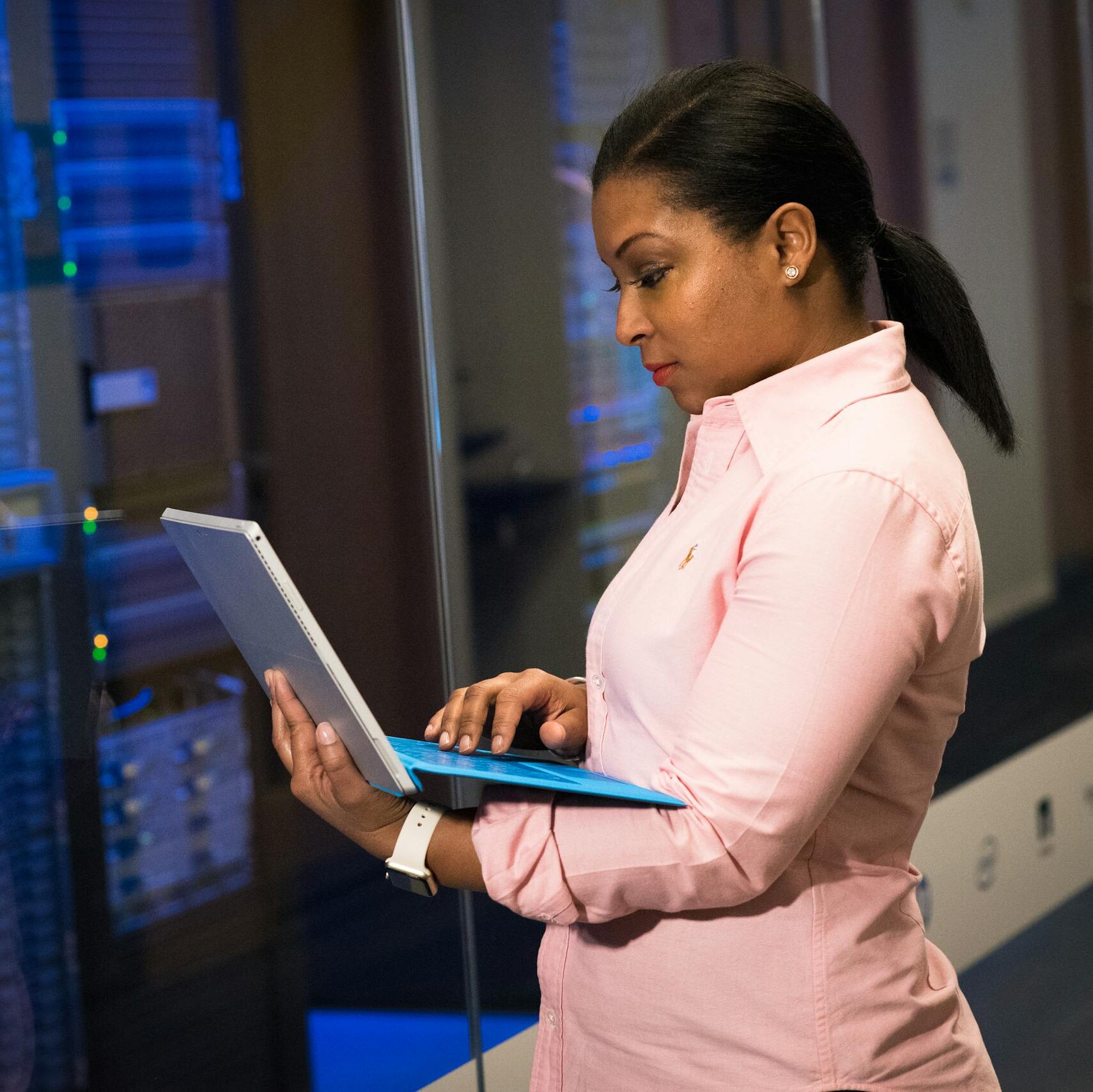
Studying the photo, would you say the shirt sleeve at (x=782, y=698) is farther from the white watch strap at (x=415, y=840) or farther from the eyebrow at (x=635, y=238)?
the eyebrow at (x=635, y=238)

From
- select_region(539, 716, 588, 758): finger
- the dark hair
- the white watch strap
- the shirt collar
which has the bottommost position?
the white watch strap

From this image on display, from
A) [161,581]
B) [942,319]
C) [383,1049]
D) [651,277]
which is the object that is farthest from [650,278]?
[383,1049]

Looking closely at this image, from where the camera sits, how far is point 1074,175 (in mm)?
4266

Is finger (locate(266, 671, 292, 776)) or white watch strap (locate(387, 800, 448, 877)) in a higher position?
finger (locate(266, 671, 292, 776))

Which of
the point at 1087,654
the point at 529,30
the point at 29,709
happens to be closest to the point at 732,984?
the point at 29,709

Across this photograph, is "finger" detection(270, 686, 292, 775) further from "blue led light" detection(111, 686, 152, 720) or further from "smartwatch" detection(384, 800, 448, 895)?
"blue led light" detection(111, 686, 152, 720)

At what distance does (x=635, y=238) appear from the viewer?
1.10 meters

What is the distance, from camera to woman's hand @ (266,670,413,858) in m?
1.08

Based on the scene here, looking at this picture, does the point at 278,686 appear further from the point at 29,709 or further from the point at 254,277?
the point at 254,277

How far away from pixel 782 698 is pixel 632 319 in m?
0.36

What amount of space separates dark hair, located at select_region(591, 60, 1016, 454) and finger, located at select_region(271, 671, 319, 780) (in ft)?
1.64

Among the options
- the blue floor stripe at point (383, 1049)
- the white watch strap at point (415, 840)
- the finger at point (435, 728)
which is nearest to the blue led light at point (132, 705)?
the blue floor stripe at point (383, 1049)

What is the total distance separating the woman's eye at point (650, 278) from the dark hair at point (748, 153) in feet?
0.18

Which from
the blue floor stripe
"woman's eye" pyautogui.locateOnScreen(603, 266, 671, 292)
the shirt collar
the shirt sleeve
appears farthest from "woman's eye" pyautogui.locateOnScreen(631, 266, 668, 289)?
the blue floor stripe
